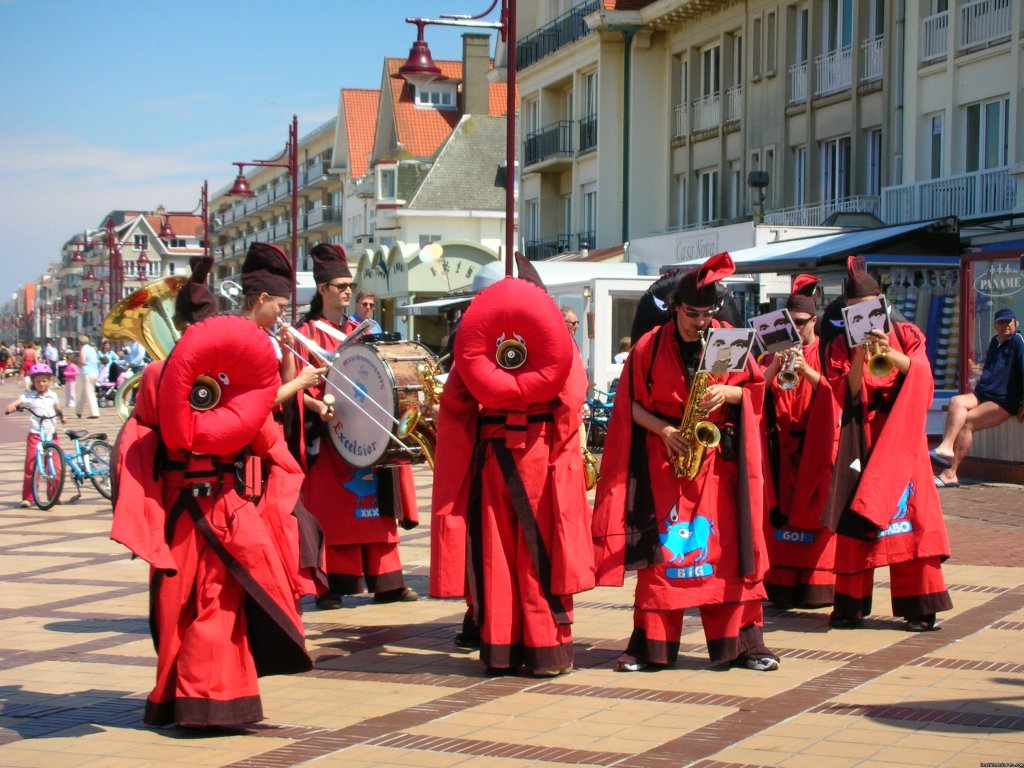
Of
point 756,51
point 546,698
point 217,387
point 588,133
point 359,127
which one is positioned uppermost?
point 359,127

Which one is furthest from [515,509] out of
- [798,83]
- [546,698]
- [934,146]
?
[798,83]

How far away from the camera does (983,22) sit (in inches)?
986

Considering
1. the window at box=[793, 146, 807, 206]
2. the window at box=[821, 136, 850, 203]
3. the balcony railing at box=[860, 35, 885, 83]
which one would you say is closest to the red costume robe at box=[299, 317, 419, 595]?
the balcony railing at box=[860, 35, 885, 83]

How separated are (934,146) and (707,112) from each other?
29.8 feet

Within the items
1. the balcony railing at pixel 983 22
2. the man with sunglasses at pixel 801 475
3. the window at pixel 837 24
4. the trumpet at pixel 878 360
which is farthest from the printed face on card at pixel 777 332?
the window at pixel 837 24

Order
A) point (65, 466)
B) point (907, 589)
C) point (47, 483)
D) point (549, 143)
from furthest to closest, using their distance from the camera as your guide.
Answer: point (549, 143)
point (65, 466)
point (47, 483)
point (907, 589)

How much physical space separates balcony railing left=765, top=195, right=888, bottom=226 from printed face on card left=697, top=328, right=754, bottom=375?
21145 mm

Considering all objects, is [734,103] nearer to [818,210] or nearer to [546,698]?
[818,210]

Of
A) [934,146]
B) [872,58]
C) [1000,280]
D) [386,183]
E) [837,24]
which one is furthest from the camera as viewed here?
[386,183]

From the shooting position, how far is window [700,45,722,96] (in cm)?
3456

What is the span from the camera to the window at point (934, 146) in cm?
2636

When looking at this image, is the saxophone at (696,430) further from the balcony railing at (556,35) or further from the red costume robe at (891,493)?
the balcony railing at (556,35)

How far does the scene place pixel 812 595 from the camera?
9086 mm

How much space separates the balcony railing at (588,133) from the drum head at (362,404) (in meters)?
31.4
